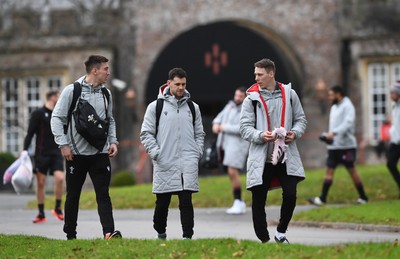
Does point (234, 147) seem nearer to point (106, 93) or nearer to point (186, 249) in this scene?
point (106, 93)

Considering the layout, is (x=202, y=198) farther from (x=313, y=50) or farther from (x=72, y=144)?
(x=313, y=50)

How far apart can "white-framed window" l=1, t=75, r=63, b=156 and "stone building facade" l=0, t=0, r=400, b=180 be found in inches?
3.5

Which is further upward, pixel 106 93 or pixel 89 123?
pixel 106 93

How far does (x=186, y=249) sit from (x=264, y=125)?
1.87 metres

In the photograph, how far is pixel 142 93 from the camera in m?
32.4

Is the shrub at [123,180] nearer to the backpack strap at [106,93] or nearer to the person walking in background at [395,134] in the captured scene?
the person walking in background at [395,134]

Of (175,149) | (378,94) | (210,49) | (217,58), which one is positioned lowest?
(175,149)

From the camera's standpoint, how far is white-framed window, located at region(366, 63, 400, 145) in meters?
32.2

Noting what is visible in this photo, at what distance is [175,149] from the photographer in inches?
462

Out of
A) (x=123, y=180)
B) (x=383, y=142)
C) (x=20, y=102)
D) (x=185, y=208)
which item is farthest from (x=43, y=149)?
(x=20, y=102)

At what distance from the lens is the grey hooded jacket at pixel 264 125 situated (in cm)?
1140

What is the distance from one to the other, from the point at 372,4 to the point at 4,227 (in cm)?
1955

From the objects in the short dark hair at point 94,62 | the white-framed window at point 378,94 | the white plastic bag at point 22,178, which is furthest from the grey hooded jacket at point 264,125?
the white-framed window at point 378,94

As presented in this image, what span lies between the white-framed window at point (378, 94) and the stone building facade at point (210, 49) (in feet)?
0.10
